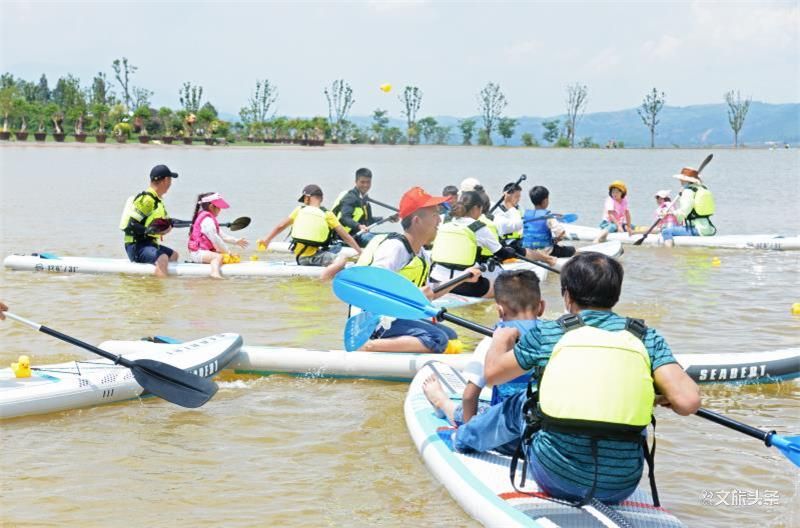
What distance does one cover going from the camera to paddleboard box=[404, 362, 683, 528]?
3863mm

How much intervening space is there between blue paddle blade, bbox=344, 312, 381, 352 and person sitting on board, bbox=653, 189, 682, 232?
9.69 metres

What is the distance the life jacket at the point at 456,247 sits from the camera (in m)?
9.26

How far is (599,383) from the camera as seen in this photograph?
3594 mm

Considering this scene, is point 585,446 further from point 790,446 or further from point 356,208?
point 356,208

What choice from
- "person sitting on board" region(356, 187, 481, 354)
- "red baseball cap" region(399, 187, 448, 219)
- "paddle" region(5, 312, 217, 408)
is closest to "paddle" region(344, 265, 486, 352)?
"person sitting on board" region(356, 187, 481, 354)

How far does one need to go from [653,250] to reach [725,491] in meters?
10.2

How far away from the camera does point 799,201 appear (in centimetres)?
2725

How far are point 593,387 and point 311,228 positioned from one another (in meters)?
8.23

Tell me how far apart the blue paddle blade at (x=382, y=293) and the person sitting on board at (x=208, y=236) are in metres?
5.82

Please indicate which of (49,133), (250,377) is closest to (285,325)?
(250,377)

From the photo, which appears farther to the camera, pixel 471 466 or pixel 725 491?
pixel 725 491

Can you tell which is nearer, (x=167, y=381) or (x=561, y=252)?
(x=167, y=381)

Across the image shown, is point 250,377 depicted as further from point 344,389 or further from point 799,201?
point 799,201

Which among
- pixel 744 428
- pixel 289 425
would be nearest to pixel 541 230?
pixel 289 425
